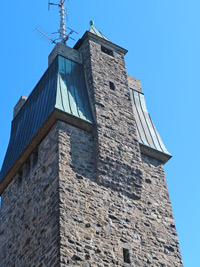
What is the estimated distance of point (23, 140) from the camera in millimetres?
17750

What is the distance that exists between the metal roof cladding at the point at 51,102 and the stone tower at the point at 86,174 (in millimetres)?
45

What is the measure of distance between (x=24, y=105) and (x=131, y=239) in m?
7.30

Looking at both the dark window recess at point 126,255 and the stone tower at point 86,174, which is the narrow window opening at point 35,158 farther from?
the dark window recess at point 126,255

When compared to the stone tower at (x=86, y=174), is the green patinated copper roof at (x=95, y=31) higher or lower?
higher

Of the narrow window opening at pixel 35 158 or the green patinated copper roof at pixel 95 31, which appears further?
the green patinated copper roof at pixel 95 31

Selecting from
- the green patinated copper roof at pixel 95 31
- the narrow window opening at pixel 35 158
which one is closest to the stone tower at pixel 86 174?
the narrow window opening at pixel 35 158

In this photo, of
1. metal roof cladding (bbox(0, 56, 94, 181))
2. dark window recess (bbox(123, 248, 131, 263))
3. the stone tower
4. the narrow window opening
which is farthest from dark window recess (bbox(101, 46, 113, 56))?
dark window recess (bbox(123, 248, 131, 263))

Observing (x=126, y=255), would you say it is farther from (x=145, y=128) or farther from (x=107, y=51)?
(x=107, y=51)

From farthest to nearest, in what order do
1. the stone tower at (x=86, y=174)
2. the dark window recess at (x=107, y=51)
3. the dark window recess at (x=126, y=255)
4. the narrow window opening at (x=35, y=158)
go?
the dark window recess at (x=107, y=51), the narrow window opening at (x=35, y=158), the dark window recess at (x=126, y=255), the stone tower at (x=86, y=174)

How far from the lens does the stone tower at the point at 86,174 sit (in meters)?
14.0

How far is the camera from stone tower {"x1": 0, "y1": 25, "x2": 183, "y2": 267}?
1399 cm

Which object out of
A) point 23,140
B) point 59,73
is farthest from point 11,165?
point 59,73

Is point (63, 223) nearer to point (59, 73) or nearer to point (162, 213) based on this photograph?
point (162, 213)

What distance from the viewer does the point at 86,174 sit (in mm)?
15234
